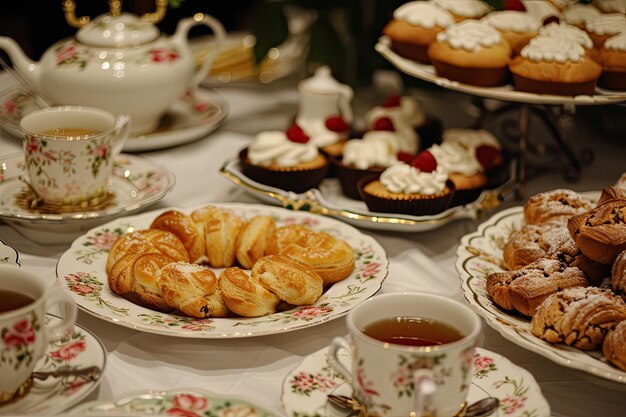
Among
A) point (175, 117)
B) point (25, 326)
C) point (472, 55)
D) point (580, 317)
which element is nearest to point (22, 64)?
point (175, 117)

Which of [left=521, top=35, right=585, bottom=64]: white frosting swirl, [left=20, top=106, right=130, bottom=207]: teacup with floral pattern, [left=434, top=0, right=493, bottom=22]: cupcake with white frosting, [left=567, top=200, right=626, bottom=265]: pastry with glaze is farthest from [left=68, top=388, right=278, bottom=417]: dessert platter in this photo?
[left=434, top=0, right=493, bottom=22]: cupcake with white frosting

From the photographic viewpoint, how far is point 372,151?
1549mm

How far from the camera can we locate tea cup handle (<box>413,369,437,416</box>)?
792 millimetres

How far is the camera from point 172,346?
1.08 metres

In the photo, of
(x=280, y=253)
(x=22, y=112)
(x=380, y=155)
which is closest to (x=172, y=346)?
Answer: (x=280, y=253)

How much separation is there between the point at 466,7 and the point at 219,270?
74 centimetres

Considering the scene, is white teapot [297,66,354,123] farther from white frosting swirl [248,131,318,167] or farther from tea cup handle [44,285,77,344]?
tea cup handle [44,285,77,344]

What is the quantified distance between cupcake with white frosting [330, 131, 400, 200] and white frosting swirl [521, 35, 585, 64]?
29cm

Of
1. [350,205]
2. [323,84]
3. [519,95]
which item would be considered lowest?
[350,205]

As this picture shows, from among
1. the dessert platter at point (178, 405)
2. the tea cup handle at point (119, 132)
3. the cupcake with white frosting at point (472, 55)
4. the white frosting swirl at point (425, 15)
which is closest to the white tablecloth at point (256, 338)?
the dessert platter at point (178, 405)

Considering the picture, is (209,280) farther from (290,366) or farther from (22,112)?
(22,112)

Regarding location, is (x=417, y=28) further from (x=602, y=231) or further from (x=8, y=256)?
(x=8, y=256)

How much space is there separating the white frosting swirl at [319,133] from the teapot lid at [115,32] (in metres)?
0.35

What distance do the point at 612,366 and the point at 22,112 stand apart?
1.30 metres
